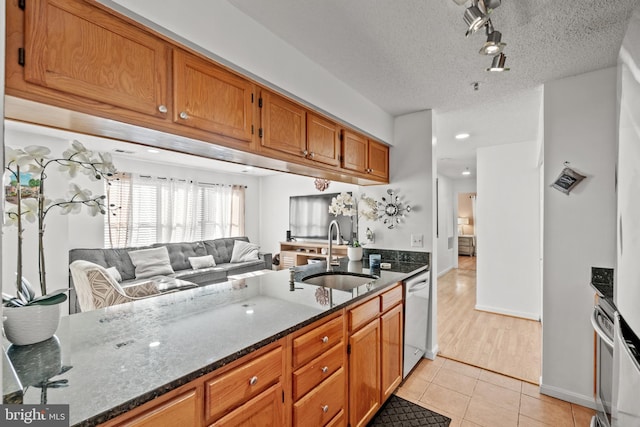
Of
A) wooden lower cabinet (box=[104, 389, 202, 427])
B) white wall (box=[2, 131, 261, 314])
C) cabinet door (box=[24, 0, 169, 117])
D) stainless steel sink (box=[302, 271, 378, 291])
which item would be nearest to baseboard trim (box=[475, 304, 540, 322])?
stainless steel sink (box=[302, 271, 378, 291])

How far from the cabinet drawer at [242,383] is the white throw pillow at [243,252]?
4854mm

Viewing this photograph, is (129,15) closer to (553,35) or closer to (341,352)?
(341,352)

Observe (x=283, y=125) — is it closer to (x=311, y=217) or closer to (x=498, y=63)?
(x=498, y=63)

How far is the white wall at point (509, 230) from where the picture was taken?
3.93 m

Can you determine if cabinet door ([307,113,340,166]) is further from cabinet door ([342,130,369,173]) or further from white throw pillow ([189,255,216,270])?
white throw pillow ([189,255,216,270])

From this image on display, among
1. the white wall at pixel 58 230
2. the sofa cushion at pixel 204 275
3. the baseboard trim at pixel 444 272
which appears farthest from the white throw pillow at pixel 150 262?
the baseboard trim at pixel 444 272

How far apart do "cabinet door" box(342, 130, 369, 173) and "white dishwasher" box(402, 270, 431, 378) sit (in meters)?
1.07

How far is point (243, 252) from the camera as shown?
5.93 m

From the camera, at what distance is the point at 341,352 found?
5.28 ft

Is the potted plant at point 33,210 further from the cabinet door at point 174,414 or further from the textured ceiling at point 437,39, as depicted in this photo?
the textured ceiling at point 437,39

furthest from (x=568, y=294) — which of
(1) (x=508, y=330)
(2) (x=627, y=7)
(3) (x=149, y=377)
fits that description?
(3) (x=149, y=377)

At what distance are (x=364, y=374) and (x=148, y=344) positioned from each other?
1.29 meters

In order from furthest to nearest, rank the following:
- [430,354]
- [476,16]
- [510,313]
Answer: [510,313] < [430,354] < [476,16]

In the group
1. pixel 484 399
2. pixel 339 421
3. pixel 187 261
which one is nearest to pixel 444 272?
pixel 484 399
